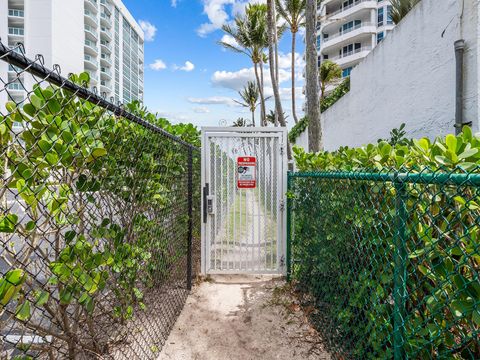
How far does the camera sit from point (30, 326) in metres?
1.42

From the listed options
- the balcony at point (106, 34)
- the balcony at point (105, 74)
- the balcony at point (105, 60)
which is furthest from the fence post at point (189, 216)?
the balcony at point (106, 34)

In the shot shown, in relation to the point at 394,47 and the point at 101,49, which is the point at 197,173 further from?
the point at 101,49

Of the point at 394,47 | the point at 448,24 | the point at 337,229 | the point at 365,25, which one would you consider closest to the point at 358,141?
the point at 394,47

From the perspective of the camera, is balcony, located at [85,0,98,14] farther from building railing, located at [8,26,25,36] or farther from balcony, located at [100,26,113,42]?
building railing, located at [8,26,25,36]

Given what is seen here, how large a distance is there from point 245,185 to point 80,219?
9.19 ft

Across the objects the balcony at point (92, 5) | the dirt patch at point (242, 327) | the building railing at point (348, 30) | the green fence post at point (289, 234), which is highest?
the balcony at point (92, 5)

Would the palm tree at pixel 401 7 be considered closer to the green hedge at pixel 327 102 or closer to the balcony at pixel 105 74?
the green hedge at pixel 327 102

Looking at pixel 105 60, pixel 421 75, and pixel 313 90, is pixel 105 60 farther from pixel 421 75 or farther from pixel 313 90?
pixel 421 75

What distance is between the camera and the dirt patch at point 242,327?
2727 millimetres

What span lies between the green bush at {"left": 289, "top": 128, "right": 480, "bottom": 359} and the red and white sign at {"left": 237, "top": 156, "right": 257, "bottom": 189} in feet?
3.97

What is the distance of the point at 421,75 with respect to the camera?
196 inches

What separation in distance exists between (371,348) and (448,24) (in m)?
4.75

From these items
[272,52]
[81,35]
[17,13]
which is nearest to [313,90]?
[272,52]

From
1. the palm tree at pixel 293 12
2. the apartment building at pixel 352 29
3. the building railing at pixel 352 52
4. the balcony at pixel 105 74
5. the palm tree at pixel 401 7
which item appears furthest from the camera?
the balcony at pixel 105 74
